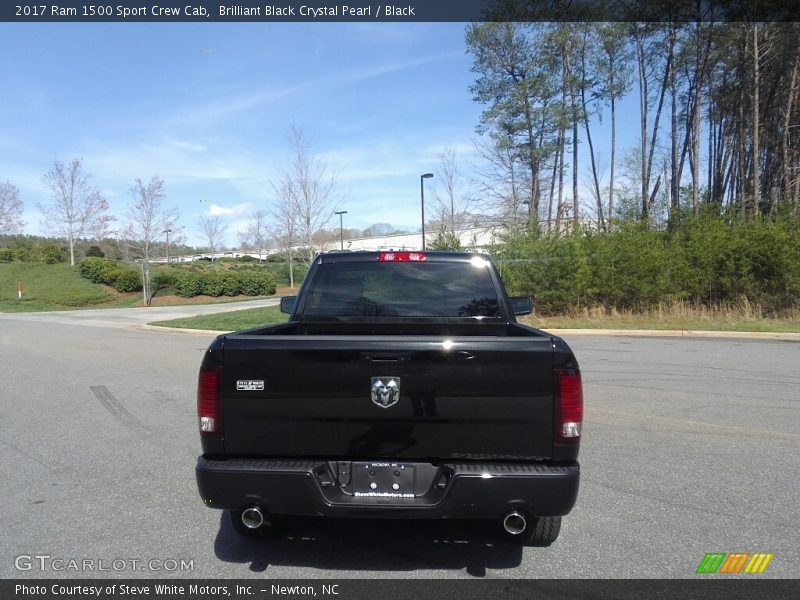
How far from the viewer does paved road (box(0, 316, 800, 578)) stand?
3492mm

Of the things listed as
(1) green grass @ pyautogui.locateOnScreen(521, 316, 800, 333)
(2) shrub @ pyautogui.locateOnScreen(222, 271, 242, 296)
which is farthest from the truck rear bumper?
(2) shrub @ pyautogui.locateOnScreen(222, 271, 242, 296)

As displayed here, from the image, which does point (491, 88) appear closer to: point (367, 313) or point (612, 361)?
point (612, 361)

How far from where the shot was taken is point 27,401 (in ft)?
27.4

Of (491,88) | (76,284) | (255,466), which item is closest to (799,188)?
(491,88)

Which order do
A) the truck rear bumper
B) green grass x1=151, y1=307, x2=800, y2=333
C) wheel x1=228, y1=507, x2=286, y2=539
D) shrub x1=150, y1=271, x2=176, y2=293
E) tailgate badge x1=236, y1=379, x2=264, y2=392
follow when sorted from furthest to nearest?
shrub x1=150, y1=271, x2=176, y2=293 → green grass x1=151, y1=307, x2=800, y2=333 → wheel x1=228, y1=507, x2=286, y2=539 → tailgate badge x1=236, y1=379, x2=264, y2=392 → the truck rear bumper

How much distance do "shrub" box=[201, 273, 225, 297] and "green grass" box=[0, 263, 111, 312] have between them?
6007mm

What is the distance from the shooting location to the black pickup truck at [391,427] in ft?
9.93

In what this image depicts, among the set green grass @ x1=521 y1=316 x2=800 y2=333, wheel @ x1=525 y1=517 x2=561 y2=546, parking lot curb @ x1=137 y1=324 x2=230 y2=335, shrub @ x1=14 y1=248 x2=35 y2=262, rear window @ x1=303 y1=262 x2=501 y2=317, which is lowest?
parking lot curb @ x1=137 y1=324 x2=230 y2=335

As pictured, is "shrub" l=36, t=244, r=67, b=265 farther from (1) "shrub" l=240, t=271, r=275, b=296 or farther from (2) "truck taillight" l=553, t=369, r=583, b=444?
(2) "truck taillight" l=553, t=369, r=583, b=444

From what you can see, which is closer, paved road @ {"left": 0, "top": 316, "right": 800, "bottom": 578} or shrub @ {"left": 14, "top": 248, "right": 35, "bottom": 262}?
paved road @ {"left": 0, "top": 316, "right": 800, "bottom": 578}

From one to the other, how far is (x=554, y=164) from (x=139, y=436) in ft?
87.7

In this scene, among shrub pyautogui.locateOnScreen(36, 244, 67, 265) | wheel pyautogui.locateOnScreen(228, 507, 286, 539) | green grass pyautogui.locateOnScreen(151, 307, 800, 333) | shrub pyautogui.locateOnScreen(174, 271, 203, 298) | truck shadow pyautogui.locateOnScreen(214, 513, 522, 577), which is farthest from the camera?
shrub pyautogui.locateOnScreen(36, 244, 67, 265)

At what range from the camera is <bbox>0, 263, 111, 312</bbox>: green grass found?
36281mm

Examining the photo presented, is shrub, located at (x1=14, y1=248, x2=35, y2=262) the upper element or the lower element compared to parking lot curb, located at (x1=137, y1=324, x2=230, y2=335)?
upper
